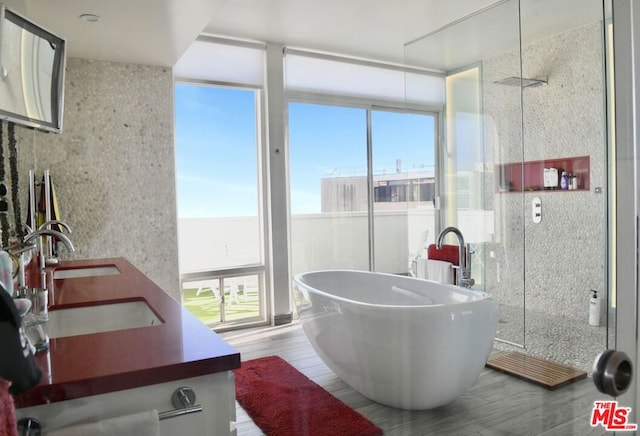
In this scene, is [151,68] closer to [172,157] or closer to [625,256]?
[172,157]

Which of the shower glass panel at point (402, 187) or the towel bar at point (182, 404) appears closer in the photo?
the towel bar at point (182, 404)

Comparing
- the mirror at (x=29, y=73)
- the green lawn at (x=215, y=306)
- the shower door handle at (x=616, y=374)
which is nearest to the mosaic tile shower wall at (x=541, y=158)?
the shower door handle at (x=616, y=374)

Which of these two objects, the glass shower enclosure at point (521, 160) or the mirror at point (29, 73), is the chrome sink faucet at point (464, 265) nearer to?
the glass shower enclosure at point (521, 160)

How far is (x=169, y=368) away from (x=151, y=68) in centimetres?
364

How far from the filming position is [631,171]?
79 centimetres

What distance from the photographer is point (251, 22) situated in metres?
4.20

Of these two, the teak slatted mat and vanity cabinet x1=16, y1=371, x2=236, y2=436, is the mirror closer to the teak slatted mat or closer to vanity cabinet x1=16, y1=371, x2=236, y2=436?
vanity cabinet x1=16, y1=371, x2=236, y2=436

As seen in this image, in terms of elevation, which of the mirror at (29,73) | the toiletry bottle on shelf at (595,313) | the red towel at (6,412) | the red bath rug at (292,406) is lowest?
the red bath rug at (292,406)

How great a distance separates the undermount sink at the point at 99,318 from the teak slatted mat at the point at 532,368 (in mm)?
1891

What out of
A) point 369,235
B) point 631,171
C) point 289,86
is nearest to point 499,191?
point 369,235

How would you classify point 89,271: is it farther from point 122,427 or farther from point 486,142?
point 486,142

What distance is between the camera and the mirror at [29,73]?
1.63m

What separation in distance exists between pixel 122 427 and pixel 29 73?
1604mm

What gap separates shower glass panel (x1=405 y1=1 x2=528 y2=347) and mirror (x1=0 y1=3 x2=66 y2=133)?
259 cm
